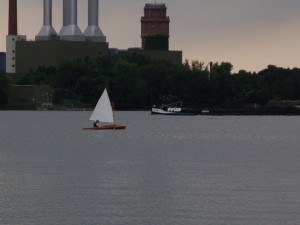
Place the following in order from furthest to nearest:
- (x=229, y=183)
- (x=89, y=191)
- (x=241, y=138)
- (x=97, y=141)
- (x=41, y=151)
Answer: (x=241, y=138) < (x=97, y=141) < (x=41, y=151) < (x=229, y=183) < (x=89, y=191)

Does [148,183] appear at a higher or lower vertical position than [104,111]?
lower

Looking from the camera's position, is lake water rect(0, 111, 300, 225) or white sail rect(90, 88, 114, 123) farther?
white sail rect(90, 88, 114, 123)

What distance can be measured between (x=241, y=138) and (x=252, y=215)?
88.7 metres

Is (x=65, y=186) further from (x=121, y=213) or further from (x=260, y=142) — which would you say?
(x=260, y=142)

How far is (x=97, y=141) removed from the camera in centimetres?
13600

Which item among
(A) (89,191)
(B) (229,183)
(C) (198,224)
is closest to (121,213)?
(C) (198,224)

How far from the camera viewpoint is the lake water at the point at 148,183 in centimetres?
6250

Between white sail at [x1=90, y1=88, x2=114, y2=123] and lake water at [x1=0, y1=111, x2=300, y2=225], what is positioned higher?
white sail at [x1=90, y1=88, x2=114, y2=123]

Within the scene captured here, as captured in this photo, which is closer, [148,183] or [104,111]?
[148,183]

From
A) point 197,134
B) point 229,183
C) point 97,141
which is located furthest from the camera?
point 197,134

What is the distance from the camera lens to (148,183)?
78688 millimetres

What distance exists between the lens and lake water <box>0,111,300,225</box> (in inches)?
2461

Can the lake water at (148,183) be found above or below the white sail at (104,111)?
below

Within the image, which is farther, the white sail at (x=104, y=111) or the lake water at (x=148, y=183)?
the white sail at (x=104, y=111)
